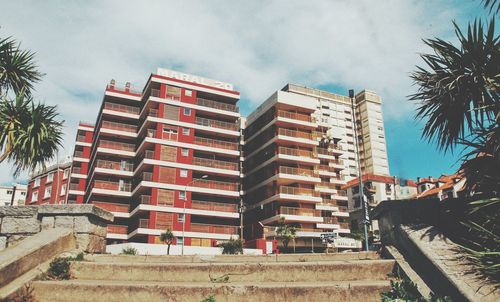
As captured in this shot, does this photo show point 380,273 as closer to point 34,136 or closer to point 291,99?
point 34,136

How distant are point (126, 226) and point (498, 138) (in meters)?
45.4

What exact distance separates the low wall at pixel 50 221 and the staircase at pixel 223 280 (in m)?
0.72

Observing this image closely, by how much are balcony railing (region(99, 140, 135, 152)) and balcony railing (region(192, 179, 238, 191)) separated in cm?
1036

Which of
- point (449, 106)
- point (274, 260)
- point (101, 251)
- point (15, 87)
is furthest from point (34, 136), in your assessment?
point (449, 106)

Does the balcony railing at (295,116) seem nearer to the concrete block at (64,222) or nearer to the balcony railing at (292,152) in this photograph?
the balcony railing at (292,152)

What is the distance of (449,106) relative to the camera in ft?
32.4

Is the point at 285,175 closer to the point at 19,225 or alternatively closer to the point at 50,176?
the point at 19,225

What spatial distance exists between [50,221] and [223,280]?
14.1ft

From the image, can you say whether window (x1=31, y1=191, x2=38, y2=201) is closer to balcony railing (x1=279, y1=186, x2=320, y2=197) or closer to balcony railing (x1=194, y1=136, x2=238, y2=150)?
balcony railing (x1=194, y1=136, x2=238, y2=150)

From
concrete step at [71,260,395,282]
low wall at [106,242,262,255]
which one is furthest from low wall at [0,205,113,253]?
low wall at [106,242,262,255]

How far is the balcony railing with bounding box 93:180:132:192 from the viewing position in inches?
1841

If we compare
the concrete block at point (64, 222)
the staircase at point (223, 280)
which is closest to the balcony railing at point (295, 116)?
the staircase at point (223, 280)

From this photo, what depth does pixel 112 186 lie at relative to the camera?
48.1m

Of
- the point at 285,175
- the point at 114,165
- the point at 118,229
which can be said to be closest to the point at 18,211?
the point at 118,229
